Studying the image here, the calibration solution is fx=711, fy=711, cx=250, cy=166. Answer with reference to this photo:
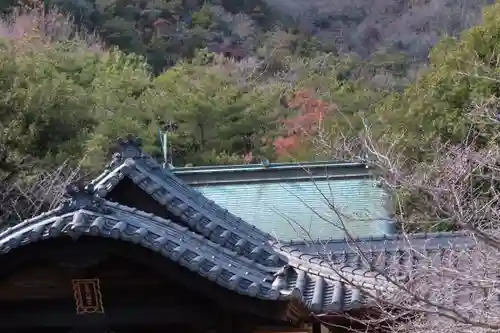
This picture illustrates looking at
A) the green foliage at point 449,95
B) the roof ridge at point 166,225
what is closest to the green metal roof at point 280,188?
the green foliage at point 449,95

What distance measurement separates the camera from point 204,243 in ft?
17.5

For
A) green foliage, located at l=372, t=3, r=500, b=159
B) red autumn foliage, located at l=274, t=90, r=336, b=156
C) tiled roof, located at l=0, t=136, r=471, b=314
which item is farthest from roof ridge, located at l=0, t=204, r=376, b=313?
red autumn foliage, located at l=274, t=90, r=336, b=156

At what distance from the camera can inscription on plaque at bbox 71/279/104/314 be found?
5.27 metres

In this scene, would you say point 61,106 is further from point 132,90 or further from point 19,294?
point 19,294

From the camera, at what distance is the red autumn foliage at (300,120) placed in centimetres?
2119

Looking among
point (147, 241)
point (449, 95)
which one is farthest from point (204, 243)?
point (449, 95)

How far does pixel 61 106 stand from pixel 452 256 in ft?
43.0

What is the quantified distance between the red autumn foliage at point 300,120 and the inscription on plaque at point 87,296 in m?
14.5

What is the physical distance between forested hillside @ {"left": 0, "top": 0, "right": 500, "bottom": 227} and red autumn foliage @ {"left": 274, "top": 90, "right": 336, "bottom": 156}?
7cm

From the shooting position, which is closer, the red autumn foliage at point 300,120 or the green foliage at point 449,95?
the green foliage at point 449,95

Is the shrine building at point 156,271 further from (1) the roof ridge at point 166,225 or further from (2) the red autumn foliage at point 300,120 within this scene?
(2) the red autumn foliage at point 300,120

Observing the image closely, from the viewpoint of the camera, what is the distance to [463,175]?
4.69 metres

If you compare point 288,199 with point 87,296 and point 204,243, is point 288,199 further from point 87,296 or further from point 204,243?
point 87,296

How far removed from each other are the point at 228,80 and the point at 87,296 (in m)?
19.5
